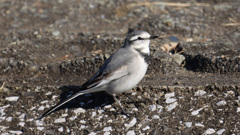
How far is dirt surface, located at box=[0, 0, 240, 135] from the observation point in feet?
14.4

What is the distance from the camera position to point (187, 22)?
6.77 meters

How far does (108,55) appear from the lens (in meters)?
Result: 5.54

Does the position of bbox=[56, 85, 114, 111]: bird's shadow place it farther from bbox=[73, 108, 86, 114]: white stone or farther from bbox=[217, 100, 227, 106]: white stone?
bbox=[217, 100, 227, 106]: white stone

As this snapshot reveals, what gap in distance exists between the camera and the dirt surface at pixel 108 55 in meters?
4.40

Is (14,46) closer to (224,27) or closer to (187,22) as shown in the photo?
(187,22)

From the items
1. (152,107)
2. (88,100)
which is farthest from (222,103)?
A: (88,100)

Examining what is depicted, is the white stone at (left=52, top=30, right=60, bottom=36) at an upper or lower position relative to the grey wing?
upper

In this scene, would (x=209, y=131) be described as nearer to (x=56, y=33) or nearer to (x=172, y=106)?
(x=172, y=106)

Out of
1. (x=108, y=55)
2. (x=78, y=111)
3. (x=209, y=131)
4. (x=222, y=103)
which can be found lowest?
(x=209, y=131)

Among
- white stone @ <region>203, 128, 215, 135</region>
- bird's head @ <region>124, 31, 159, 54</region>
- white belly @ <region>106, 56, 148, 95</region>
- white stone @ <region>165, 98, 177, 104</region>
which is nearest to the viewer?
white stone @ <region>203, 128, 215, 135</region>

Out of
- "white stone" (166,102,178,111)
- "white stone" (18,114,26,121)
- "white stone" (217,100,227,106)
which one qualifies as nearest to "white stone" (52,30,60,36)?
"white stone" (18,114,26,121)

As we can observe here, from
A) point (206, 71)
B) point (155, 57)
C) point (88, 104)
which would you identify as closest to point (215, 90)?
point (206, 71)

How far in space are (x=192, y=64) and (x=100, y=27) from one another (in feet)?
8.19

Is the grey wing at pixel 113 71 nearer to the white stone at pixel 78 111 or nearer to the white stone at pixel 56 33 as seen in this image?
the white stone at pixel 78 111
